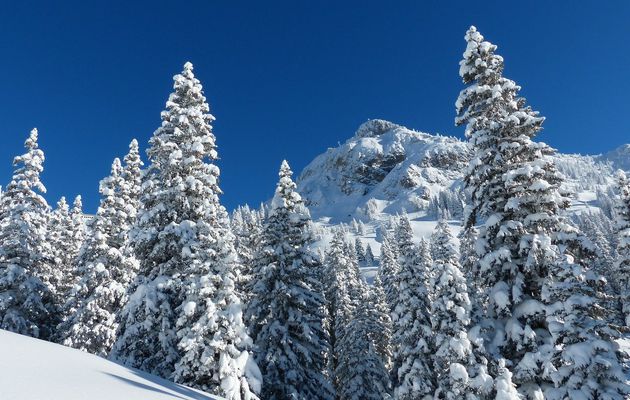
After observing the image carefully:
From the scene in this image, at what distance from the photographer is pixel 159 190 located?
2320 centimetres

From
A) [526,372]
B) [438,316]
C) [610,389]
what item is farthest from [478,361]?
[610,389]

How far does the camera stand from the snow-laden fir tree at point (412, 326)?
27.2 metres

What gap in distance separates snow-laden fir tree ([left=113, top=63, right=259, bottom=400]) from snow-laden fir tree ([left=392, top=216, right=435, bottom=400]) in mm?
11414

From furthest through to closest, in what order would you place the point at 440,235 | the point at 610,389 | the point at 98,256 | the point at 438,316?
the point at 98,256 < the point at 440,235 < the point at 438,316 < the point at 610,389

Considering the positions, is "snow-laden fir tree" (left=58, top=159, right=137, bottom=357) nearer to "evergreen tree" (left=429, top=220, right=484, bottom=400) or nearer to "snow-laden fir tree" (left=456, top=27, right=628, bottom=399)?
"evergreen tree" (left=429, top=220, right=484, bottom=400)

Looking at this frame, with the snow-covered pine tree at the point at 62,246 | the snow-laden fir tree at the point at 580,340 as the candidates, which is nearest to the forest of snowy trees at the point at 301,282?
the snow-laden fir tree at the point at 580,340

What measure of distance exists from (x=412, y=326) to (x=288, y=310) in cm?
819

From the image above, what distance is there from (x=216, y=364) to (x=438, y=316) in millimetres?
10301

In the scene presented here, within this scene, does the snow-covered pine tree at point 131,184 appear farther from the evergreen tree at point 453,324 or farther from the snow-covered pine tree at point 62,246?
the evergreen tree at point 453,324

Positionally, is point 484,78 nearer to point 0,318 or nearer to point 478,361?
point 478,361

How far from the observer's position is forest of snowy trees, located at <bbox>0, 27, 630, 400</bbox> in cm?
1548

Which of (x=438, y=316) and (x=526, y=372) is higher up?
(x=438, y=316)

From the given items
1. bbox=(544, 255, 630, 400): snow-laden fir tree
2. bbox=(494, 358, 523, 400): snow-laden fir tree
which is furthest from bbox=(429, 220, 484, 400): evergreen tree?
bbox=(544, 255, 630, 400): snow-laden fir tree

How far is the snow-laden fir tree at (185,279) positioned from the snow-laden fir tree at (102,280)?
7141 mm
